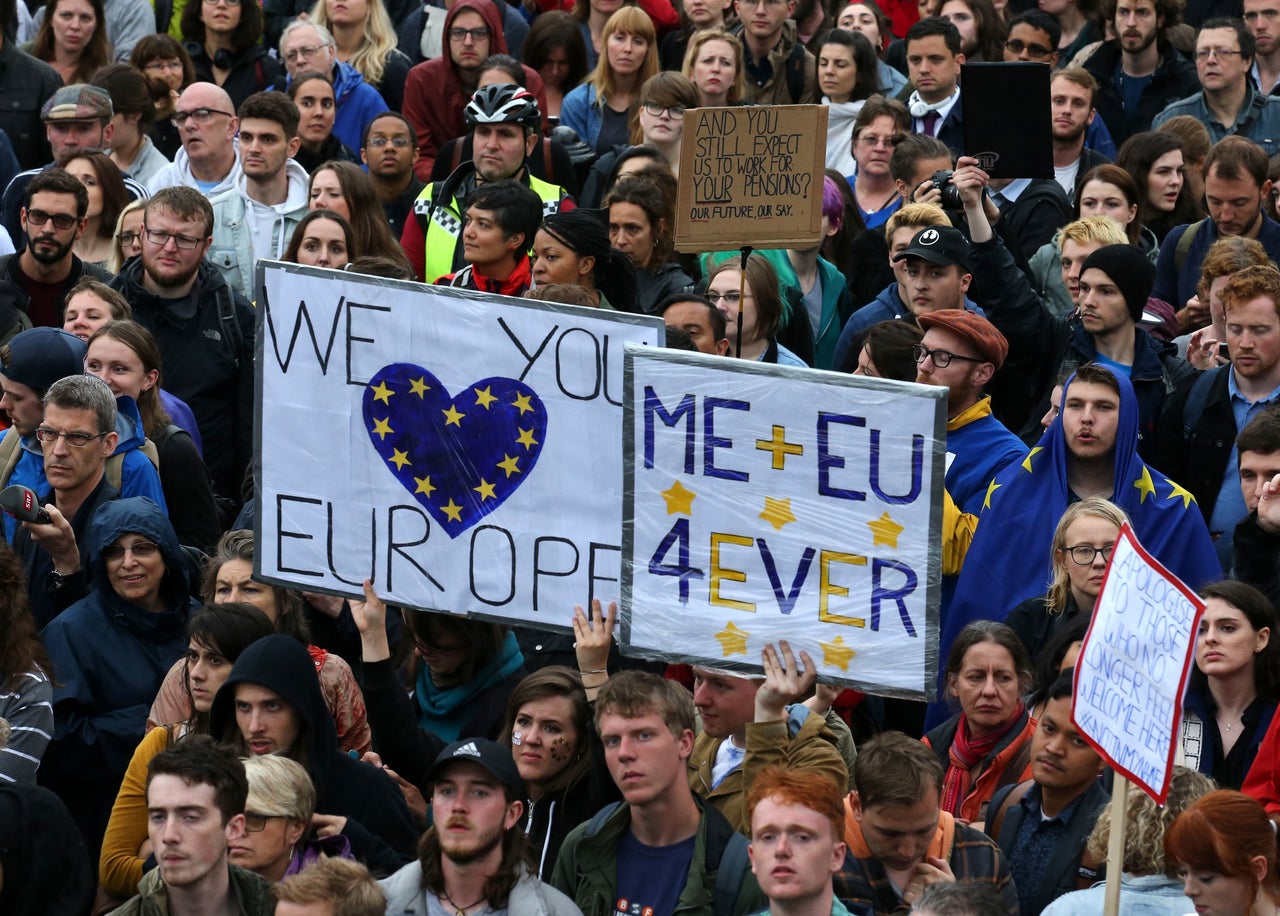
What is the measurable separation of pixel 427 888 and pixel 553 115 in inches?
306

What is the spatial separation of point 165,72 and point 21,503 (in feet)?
18.5

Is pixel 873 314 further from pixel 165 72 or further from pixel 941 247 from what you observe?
pixel 165 72

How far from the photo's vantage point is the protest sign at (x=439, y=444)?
7.12 metres

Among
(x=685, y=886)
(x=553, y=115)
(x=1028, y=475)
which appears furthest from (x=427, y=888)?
(x=553, y=115)

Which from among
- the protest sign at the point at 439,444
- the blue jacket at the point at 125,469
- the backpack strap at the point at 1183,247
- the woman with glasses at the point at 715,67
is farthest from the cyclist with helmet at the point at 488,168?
the protest sign at the point at 439,444

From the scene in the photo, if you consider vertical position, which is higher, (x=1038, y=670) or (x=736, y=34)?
(x=736, y=34)

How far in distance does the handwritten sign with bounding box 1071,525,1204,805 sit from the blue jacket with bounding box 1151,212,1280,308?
5.30m

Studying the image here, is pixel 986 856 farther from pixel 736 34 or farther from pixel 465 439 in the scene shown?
pixel 736 34

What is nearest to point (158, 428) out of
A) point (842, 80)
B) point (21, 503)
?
point (21, 503)

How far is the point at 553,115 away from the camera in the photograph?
13.5 m

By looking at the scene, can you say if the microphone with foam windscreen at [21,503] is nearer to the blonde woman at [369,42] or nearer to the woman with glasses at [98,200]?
the woman with glasses at [98,200]

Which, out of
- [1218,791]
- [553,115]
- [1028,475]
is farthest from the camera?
[553,115]

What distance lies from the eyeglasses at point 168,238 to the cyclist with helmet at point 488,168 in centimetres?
119

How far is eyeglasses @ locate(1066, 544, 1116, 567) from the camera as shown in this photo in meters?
7.78
